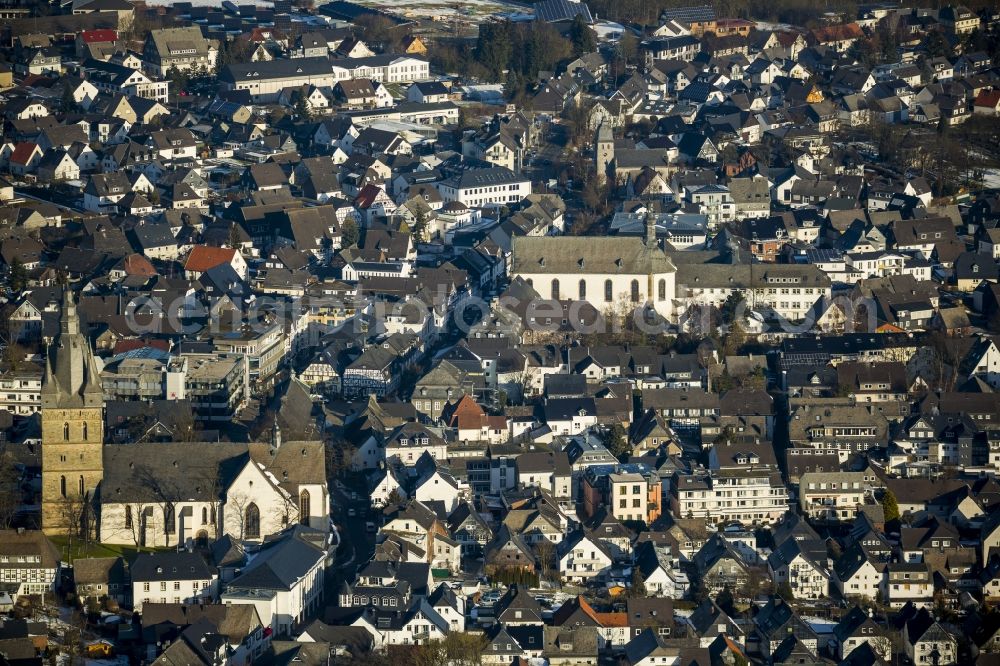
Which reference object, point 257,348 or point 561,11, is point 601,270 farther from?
point 561,11

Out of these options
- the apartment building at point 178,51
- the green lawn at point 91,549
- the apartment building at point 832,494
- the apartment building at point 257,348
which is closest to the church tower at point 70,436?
the green lawn at point 91,549

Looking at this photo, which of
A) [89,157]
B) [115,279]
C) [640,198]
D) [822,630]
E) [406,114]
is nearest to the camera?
[822,630]

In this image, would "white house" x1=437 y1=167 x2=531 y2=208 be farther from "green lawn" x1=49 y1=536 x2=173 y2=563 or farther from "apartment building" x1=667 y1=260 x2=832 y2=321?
"green lawn" x1=49 y1=536 x2=173 y2=563

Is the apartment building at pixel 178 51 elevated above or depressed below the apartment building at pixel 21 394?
below

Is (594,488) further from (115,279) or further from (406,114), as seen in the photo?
(406,114)

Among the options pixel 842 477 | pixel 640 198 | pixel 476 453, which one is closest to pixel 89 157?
pixel 640 198

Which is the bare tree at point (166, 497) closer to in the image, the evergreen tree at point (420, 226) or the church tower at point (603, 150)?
the evergreen tree at point (420, 226)
